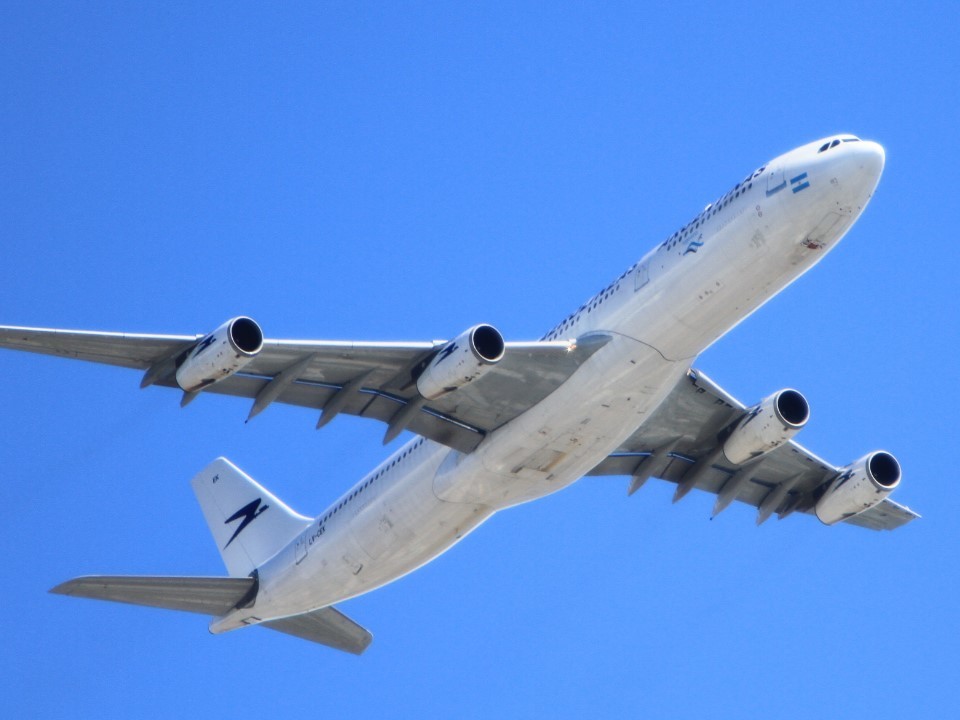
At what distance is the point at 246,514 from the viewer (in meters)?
48.4

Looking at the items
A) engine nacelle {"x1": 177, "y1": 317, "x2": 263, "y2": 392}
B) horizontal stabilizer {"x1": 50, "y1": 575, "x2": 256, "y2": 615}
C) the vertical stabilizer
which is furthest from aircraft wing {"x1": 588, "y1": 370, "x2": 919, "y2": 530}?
engine nacelle {"x1": 177, "y1": 317, "x2": 263, "y2": 392}

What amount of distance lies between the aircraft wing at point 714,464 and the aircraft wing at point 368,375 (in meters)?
4.93

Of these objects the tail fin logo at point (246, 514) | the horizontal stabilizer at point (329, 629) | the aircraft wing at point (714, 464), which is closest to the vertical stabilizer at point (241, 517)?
the tail fin logo at point (246, 514)

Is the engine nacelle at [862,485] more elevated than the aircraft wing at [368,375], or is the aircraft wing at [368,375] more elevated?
the aircraft wing at [368,375]

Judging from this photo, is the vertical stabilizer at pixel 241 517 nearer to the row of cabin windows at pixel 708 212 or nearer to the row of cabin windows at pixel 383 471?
the row of cabin windows at pixel 383 471

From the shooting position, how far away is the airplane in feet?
112

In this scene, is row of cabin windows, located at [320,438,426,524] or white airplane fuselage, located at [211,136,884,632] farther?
row of cabin windows, located at [320,438,426,524]

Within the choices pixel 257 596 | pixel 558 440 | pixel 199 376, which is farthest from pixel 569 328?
pixel 257 596

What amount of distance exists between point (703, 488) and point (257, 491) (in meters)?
13.2

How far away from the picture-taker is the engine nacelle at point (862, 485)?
4275cm

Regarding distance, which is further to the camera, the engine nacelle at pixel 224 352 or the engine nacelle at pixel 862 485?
the engine nacelle at pixel 862 485

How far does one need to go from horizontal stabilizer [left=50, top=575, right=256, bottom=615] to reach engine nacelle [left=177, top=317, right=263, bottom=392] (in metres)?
7.96

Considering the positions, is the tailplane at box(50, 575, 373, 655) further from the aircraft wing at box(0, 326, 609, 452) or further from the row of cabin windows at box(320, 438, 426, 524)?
the aircraft wing at box(0, 326, 609, 452)

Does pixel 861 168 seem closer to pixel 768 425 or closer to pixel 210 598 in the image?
pixel 768 425
